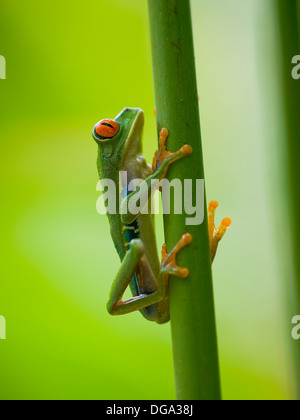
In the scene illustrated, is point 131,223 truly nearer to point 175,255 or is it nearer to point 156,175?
point 156,175

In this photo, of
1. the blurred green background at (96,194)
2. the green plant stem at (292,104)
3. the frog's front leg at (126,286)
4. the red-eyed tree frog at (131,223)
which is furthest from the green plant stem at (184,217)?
the blurred green background at (96,194)

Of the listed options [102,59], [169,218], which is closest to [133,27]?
[102,59]

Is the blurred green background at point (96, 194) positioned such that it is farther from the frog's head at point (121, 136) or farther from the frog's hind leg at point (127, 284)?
the frog's hind leg at point (127, 284)

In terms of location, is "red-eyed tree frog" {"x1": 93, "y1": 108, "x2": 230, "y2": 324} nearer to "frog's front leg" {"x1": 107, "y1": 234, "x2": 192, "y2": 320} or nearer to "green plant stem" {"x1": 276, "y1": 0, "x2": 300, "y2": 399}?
"frog's front leg" {"x1": 107, "y1": 234, "x2": 192, "y2": 320}

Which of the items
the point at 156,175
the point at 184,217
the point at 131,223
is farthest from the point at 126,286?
the point at 184,217

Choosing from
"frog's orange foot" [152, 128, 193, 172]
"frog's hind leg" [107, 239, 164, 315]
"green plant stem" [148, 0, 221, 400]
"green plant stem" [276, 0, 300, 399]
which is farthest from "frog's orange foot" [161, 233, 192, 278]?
"green plant stem" [276, 0, 300, 399]

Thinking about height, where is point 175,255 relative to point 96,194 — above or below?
below

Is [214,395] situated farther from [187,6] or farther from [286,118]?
[286,118]
